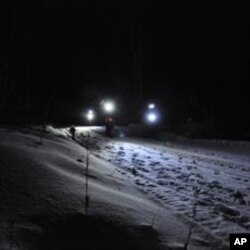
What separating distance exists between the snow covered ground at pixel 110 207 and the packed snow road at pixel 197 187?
0.08 feet

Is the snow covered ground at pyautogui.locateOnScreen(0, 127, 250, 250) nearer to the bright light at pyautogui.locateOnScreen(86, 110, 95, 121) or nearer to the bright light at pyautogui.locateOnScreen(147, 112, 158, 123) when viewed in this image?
the bright light at pyautogui.locateOnScreen(147, 112, 158, 123)

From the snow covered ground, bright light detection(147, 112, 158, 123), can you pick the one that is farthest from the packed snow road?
bright light detection(147, 112, 158, 123)

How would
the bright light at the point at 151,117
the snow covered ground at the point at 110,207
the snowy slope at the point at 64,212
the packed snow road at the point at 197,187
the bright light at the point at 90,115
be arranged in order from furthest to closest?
the bright light at the point at 90,115, the bright light at the point at 151,117, the packed snow road at the point at 197,187, the snow covered ground at the point at 110,207, the snowy slope at the point at 64,212

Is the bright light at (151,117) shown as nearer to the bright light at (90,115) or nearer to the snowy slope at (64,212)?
the bright light at (90,115)

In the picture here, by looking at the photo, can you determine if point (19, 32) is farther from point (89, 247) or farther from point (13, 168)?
point (89, 247)

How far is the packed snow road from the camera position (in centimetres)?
844

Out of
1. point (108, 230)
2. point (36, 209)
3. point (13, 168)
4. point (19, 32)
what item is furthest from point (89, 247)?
point (19, 32)

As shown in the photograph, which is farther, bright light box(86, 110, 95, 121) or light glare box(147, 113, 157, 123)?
bright light box(86, 110, 95, 121)

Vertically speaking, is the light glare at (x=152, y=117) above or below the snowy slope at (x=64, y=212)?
above

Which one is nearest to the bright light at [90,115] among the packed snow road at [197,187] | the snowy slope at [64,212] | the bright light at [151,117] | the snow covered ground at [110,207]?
the bright light at [151,117]


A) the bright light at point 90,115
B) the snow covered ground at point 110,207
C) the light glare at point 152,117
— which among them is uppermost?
the bright light at point 90,115

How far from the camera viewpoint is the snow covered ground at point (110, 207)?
6.52 m

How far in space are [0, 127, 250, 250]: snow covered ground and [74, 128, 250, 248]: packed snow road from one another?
0.9 inches

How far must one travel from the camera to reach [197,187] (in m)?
11.6
